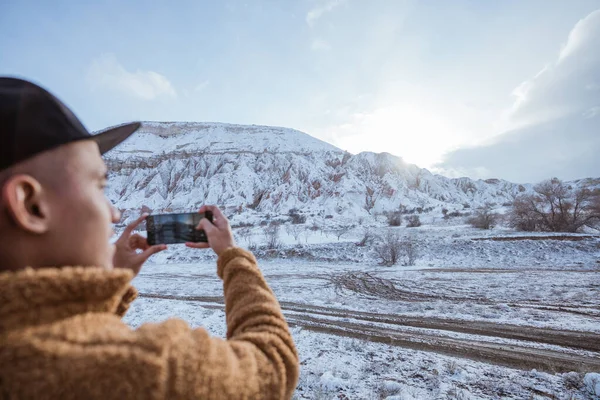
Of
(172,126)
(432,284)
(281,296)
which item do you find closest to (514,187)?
(432,284)

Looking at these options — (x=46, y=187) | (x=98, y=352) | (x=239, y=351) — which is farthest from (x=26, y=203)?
(x=239, y=351)

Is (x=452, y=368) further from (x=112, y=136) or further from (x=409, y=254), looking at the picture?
(x=409, y=254)

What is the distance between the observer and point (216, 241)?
1.29 m

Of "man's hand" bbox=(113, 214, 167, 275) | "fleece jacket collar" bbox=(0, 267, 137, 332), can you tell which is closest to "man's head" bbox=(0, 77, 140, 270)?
"fleece jacket collar" bbox=(0, 267, 137, 332)

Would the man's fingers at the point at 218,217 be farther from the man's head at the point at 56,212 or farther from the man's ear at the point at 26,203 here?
the man's ear at the point at 26,203

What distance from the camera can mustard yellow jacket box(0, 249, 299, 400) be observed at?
547 mm

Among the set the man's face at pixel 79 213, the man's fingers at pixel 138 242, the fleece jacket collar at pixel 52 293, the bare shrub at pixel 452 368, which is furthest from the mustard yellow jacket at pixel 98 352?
the bare shrub at pixel 452 368

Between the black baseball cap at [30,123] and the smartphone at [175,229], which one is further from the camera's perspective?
the smartphone at [175,229]

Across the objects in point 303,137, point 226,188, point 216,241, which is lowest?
point 216,241

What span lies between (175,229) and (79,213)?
2.84 ft

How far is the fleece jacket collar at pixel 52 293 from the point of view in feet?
1.88

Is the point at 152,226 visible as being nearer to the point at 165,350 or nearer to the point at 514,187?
the point at 165,350

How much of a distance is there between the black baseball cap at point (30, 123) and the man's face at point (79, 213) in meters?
0.05

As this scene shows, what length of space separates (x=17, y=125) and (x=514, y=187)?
8021 centimetres
